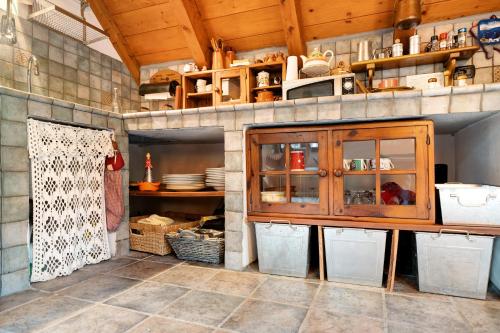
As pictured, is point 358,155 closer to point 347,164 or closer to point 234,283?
point 347,164

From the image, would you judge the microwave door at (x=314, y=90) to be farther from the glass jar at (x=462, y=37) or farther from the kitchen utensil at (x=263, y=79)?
the glass jar at (x=462, y=37)

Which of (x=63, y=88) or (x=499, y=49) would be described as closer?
(x=499, y=49)

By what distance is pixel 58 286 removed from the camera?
67.9 inches

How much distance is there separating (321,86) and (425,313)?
4.80ft

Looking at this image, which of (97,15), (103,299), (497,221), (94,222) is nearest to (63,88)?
(97,15)

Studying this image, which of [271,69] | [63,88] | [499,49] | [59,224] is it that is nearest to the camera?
[59,224]

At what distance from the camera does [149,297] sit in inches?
62.5

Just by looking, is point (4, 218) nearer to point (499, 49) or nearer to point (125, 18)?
point (125, 18)

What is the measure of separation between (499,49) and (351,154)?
152cm

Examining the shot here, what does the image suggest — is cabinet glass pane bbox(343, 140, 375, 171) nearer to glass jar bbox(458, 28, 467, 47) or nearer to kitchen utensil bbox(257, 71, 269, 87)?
kitchen utensil bbox(257, 71, 269, 87)

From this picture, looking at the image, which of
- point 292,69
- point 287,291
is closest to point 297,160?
point 287,291

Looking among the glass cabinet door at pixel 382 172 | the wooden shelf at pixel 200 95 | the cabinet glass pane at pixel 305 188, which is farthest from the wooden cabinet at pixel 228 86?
the glass cabinet door at pixel 382 172

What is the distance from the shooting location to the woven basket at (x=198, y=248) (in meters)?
2.13

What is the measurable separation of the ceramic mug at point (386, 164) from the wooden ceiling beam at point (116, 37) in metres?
2.69
